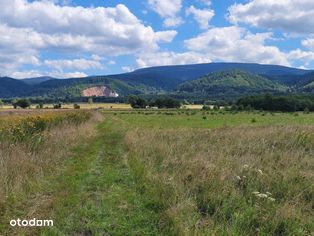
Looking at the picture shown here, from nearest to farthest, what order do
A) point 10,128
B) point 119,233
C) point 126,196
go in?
1. point 119,233
2. point 126,196
3. point 10,128

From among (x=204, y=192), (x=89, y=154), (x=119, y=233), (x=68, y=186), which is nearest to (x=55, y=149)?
(x=89, y=154)

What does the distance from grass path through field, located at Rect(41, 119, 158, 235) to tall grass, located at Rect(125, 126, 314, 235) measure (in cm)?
34

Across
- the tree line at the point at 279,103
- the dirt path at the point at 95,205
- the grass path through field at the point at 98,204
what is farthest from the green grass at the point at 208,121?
the tree line at the point at 279,103

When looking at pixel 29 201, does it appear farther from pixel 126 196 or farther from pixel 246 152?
pixel 246 152

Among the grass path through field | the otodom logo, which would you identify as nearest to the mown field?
the grass path through field

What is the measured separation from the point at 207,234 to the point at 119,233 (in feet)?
5.05

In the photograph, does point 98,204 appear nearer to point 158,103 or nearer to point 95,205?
point 95,205

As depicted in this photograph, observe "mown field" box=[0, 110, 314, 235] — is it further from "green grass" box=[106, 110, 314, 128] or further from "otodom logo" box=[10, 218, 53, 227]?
"green grass" box=[106, 110, 314, 128]

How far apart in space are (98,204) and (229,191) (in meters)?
2.82

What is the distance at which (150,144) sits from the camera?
56.4 ft

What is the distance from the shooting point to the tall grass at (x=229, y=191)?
701 cm

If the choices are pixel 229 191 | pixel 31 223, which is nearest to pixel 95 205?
pixel 31 223

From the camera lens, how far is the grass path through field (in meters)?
7.08

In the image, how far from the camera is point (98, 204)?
859 cm
